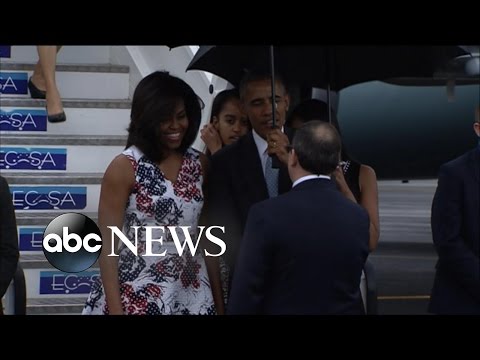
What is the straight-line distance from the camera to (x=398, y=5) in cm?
409

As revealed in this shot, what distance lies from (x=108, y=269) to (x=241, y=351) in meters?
0.68

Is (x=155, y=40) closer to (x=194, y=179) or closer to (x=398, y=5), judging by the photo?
(x=194, y=179)

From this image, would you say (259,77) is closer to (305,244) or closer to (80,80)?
(305,244)

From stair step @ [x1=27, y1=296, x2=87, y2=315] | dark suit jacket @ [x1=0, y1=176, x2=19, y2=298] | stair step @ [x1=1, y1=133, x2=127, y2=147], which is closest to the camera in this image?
dark suit jacket @ [x1=0, y1=176, x2=19, y2=298]

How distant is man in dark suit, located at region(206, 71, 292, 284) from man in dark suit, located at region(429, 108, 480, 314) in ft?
2.59

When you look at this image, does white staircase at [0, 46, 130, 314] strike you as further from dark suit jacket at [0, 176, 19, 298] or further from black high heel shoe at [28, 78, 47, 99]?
dark suit jacket at [0, 176, 19, 298]

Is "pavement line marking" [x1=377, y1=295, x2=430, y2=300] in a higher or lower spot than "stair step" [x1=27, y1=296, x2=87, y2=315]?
lower

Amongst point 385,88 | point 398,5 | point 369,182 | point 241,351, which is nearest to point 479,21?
point 398,5

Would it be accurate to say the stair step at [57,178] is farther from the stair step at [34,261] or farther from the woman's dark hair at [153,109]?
the woman's dark hair at [153,109]

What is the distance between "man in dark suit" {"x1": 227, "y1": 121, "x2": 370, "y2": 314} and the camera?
12.2 feet

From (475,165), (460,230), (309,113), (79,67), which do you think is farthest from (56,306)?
(79,67)

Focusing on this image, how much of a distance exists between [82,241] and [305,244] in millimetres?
844

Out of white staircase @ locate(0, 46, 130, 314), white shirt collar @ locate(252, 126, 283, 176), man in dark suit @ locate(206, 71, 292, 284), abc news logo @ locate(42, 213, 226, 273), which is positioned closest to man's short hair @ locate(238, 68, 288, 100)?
man in dark suit @ locate(206, 71, 292, 284)

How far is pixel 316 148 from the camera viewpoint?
3.79 m
